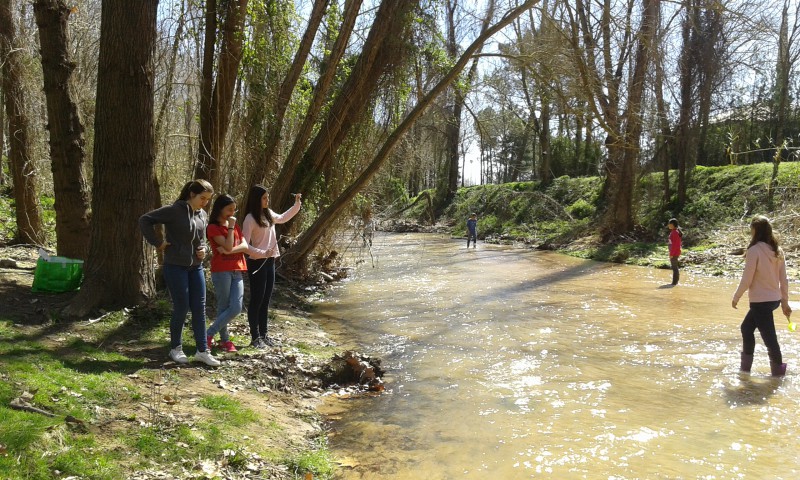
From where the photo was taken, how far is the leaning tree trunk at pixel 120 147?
22.8ft

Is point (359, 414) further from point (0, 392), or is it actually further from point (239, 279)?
point (0, 392)

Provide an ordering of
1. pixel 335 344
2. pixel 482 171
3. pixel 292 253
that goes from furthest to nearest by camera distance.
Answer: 1. pixel 482 171
2. pixel 292 253
3. pixel 335 344

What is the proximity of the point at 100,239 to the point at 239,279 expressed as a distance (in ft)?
6.20

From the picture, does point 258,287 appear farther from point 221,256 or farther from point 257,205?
point 257,205

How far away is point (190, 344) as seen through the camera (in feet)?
22.2

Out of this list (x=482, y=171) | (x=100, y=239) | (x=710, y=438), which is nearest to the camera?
(x=710, y=438)

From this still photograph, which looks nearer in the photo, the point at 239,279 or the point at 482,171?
the point at 239,279

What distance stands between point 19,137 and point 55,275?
576cm

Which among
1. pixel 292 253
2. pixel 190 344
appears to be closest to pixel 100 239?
pixel 190 344

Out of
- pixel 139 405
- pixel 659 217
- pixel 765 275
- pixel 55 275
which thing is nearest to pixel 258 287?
pixel 55 275

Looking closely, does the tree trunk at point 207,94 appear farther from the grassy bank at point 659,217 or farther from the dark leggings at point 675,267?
the grassy bank at point 659,217

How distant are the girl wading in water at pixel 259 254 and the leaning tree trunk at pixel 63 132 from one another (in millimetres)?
2536

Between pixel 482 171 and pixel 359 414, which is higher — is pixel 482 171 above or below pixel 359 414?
above

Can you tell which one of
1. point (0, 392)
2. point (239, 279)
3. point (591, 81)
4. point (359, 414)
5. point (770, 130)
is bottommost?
point (359, 414)
